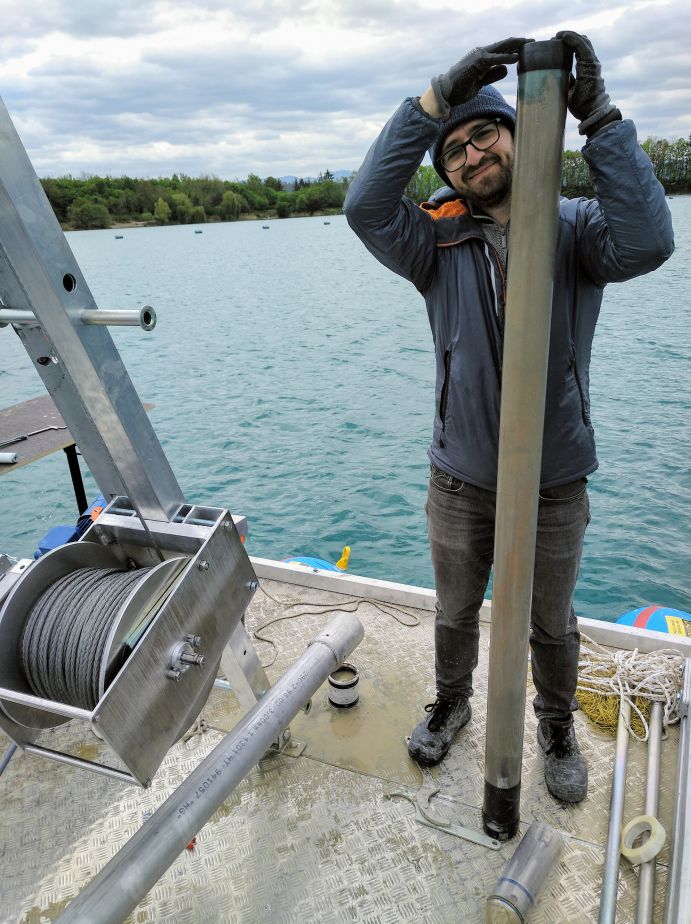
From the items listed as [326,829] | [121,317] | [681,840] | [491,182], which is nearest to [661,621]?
[681,840]

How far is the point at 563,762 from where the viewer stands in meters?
2.42

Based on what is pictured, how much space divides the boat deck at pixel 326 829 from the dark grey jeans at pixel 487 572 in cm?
35

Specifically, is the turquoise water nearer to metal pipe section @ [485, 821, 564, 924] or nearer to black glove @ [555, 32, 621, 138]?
metal pipe section @ [485, 821, 564, 924]

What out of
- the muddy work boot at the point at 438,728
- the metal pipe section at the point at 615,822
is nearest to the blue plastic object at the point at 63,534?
the muddy work boot at the point at 438,728

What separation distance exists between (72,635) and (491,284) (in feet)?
5.09

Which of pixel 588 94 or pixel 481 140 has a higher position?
pixel 588 94

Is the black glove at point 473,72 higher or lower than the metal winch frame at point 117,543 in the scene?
higher

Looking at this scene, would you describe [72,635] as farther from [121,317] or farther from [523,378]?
[523,378]

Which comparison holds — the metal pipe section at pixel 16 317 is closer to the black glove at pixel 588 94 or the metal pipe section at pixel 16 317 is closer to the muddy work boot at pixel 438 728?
the black glove at pixel 588 94

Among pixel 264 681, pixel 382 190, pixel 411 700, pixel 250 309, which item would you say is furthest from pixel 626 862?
pixel 250 309

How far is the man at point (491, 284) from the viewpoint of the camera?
5.65 ft

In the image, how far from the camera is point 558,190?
1561 millimetres

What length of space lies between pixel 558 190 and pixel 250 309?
927 inches

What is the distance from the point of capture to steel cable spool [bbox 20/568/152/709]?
1.68 meters
